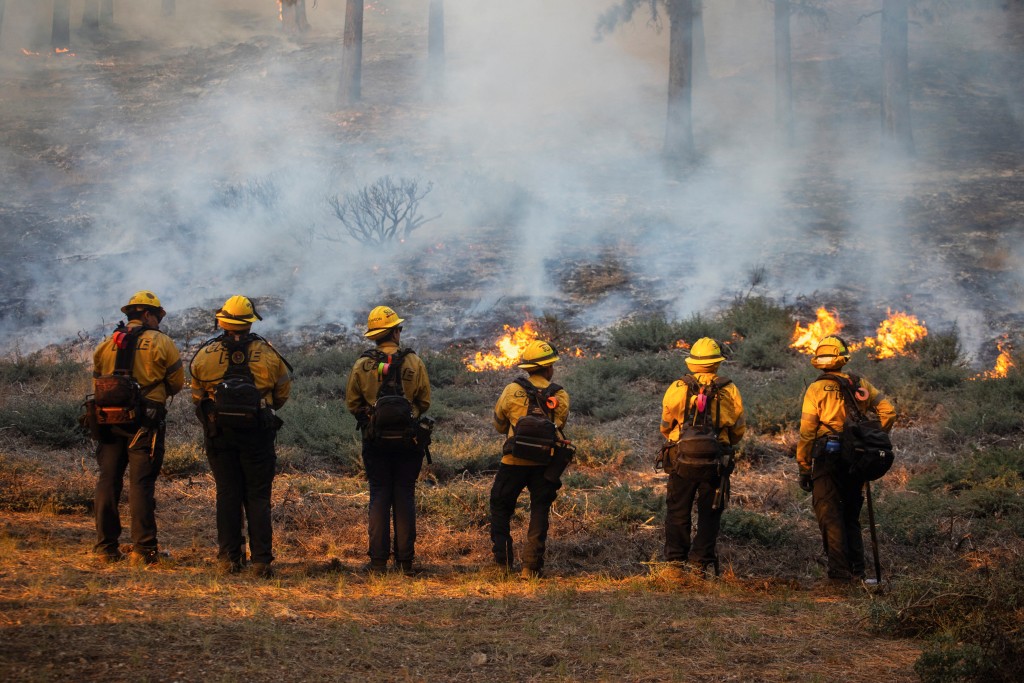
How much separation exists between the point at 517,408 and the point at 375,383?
1065 millimetres

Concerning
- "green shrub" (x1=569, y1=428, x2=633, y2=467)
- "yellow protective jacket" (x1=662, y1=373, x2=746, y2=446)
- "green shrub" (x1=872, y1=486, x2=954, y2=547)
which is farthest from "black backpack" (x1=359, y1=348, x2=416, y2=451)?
"green shrub" (x1=872, y1=486, x2=954, y2=547)

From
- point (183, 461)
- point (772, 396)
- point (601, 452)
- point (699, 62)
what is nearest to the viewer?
point (183, 461)

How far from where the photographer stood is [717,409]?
6707 mm

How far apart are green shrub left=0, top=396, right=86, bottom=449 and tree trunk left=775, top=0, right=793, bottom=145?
875 inches

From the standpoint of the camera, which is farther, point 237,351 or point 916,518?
point 916,518

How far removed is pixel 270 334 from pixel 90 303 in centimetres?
401

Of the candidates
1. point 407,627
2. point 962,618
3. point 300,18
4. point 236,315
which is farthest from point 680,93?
point 407,627

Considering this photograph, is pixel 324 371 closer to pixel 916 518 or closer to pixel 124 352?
pixel 124 352

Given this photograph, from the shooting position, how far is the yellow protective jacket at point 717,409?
6.72 m

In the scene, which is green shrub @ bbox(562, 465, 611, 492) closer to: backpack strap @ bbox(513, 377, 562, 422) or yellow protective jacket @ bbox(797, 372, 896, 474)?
backpack strap @ bbox(513, 377, 562, 422)

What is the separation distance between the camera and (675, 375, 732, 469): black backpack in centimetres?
655

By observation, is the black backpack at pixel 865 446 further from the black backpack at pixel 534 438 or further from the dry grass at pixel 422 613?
the black backpack at pixel 534 438

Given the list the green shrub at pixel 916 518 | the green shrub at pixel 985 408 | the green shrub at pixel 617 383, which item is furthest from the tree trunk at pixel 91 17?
the green shrub at pixel 916 518

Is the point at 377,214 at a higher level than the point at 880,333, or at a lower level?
higher
